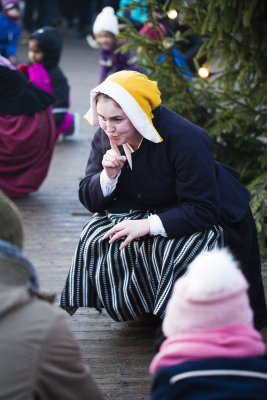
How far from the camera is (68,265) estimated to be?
5.07 m

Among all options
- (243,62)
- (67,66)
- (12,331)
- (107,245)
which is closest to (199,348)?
(12,331)

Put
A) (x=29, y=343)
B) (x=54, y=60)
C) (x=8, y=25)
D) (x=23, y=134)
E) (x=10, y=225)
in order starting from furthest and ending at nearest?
1. (x=8, y=25)
2. (x=54, y=60)
3. (x=23, y=134)
4. (x=10, y=225)
5. (x=29, y=343)

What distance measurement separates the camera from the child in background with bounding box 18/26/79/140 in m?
8.03

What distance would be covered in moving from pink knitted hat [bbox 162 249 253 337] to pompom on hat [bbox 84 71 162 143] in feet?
5.16

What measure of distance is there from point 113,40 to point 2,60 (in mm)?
2223

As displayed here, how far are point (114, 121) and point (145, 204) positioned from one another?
1.61 feet

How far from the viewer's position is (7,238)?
2180mm

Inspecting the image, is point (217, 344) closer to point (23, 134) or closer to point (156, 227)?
point (156, 227)

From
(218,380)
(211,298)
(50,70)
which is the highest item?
(211,298)

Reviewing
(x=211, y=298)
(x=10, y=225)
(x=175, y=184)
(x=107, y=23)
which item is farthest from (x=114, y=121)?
(x=107, y=23)

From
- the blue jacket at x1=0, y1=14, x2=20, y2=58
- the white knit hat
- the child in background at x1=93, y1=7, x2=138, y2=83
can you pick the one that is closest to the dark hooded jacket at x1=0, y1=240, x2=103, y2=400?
the child in background at x1=93, y1=7, x2=138, y2=83

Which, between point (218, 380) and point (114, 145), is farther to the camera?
point (114, 145)

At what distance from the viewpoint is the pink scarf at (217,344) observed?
1.91 meters

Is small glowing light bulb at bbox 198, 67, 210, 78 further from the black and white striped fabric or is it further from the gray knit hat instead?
the gray knit hat
